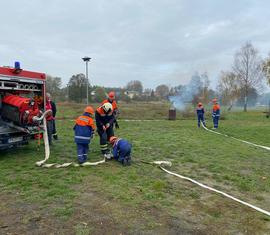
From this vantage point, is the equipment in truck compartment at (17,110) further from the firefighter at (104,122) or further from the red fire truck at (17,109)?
the firefighter at (104,122)

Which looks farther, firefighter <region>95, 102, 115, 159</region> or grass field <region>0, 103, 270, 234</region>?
firefighter <region>95, 102, 115, 159</region>

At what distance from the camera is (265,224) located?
3.85 metres

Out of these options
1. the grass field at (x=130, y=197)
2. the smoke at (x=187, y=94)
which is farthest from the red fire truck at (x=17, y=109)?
the smoke at (x=187, y=94)

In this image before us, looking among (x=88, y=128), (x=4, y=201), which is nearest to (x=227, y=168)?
(x=88, y=128)

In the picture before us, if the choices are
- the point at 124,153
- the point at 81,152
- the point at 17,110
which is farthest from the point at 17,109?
the point at 124,153

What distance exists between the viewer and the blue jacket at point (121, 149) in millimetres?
6922

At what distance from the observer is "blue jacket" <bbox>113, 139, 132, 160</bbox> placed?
273 inches

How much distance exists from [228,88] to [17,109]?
50.6 meters

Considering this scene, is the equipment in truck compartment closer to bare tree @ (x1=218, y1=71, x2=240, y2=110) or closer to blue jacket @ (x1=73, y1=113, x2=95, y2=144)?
blue jacket @ (x1=73, y1=113, x2=95, y2=144)

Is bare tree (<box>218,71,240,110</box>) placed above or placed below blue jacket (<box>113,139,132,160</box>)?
above

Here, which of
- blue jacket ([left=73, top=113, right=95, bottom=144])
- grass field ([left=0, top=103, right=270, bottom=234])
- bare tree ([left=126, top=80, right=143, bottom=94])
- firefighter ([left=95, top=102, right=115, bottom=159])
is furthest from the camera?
bare tree ([left=126, top=80, right=143, bottom=94])

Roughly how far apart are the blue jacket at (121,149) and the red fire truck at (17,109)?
2243 millimetres

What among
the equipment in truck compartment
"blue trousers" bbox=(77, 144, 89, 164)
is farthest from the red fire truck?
"blue trousers" bbox=(77, 144, 89, 164)

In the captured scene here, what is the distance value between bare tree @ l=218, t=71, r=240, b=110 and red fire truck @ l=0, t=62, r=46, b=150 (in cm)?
4608
